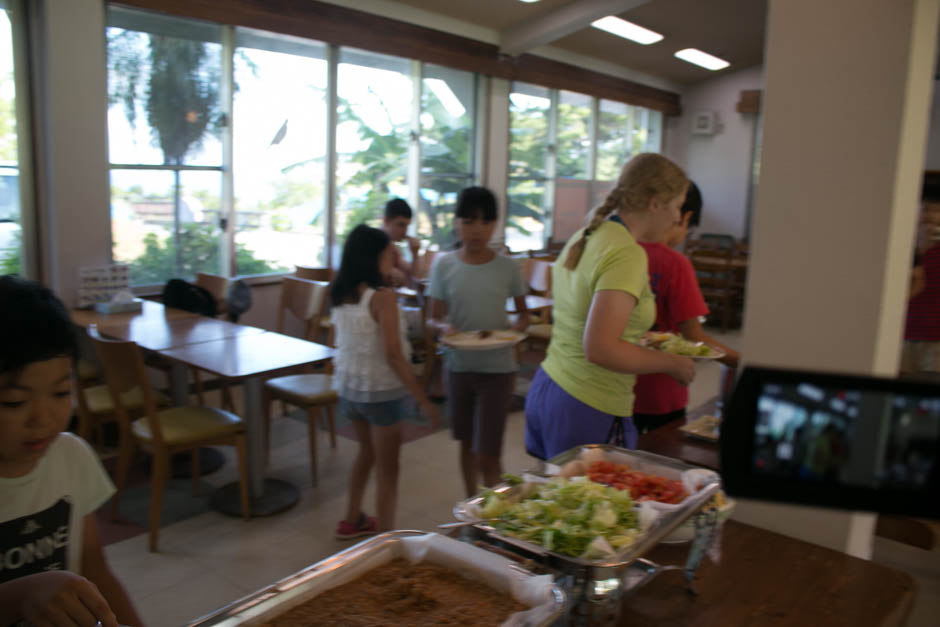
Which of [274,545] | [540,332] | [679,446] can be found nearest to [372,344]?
[274,545]

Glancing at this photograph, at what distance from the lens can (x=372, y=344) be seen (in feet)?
8.48

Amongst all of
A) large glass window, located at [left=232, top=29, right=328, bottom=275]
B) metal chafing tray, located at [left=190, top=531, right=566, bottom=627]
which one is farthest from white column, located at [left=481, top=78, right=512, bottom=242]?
metal chafing tray, located at [left=190, top=531, right=566, bottom=627]

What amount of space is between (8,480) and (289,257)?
460 cm

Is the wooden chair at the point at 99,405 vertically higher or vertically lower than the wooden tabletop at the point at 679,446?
lower

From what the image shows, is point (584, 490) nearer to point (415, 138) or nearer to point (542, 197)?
point (415, 138)

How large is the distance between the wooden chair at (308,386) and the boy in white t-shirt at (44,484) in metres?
2.20

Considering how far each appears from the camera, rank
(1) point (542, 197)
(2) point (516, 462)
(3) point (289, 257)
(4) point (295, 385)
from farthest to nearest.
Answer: (1) point (542, 197)
(3) point (289, 257)
(2) point (516, 462)
(4) point (295, 385)

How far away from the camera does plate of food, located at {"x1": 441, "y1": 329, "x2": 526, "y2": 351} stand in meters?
2.51

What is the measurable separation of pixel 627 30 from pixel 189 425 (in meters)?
6.28

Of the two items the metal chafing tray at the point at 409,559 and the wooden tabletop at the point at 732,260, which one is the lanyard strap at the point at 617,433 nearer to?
the metal chafing tray at the point at 409,559

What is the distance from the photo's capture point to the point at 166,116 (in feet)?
15.1

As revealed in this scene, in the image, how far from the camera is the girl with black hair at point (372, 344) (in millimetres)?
2559

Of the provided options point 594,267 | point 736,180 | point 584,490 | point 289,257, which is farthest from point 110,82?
point 736,180

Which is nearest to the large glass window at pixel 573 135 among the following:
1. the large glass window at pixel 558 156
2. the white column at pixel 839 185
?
the large glass window at pixel 558 156
